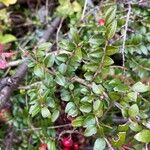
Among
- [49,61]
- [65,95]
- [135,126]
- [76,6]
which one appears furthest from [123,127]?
[76,6]

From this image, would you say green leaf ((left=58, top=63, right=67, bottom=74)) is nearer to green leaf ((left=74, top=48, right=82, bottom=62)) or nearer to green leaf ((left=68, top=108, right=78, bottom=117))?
green leaf ((left=74, top=48, right=82, bottom=62))

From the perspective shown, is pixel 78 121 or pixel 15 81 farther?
pixel 15 81

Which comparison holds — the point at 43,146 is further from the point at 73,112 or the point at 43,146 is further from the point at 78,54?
the point at 78,54

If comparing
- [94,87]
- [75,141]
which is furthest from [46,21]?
[94,87]

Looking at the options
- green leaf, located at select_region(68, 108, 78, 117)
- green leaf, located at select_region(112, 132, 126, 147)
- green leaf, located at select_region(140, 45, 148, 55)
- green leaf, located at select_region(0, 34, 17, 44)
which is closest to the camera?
green leaf, located at select_region(112, 132, 126, 147)

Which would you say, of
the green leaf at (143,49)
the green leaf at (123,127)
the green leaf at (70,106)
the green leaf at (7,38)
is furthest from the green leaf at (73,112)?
the green leaf at (7,38)

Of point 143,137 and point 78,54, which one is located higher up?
point 78,54

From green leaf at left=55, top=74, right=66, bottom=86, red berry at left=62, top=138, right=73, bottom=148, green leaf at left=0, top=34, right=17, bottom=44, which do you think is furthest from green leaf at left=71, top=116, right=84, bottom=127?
green leaf at left=0, top=34, right=17, bottom=44

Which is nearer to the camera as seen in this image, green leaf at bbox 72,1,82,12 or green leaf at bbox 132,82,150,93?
green leaf at bbox 132,82,150,93

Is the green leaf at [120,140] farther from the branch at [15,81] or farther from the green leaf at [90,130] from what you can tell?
the branch at [15,81]

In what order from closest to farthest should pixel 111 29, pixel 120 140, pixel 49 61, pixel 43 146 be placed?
pixel 120 140, pixel 111 29, pixel 49 61, pixel 43 146

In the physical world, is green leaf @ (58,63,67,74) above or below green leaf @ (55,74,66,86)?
above
